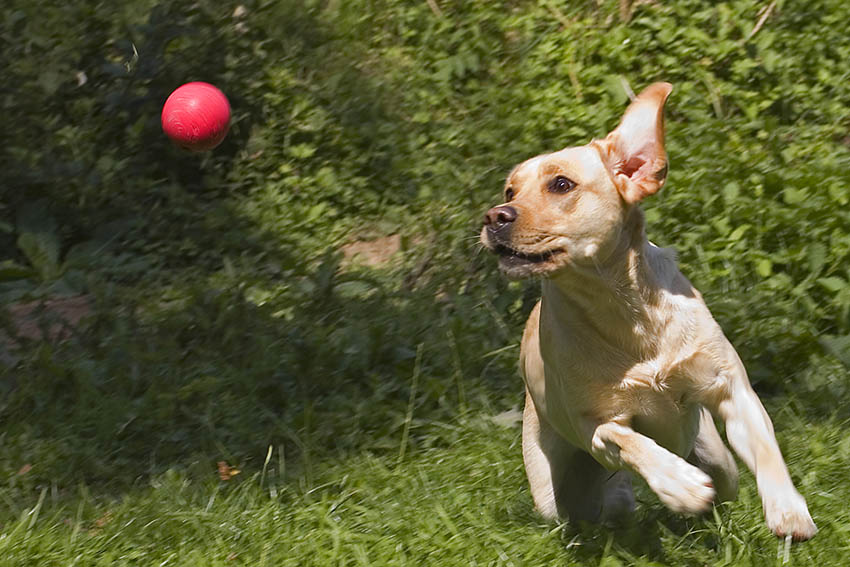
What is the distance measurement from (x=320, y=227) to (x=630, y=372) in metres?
4.54

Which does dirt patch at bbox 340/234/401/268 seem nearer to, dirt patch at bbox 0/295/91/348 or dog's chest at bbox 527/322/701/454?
dirt patch at bbox 0/295/91/348

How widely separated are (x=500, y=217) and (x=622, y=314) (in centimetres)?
54

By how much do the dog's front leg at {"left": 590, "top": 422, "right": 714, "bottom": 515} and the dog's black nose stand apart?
0.75 m

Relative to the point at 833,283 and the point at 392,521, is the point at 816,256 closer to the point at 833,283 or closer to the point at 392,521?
the point at 833,283

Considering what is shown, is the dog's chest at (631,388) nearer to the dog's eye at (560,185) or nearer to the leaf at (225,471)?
the dog's eye at (560,185)

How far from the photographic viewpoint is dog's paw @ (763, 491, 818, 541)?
3799 millimetres

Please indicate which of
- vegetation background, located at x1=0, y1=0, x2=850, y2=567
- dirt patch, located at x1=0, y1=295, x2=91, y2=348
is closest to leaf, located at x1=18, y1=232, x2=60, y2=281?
vegetation background, located at x1=0, y1=0, x2=850, y2=567

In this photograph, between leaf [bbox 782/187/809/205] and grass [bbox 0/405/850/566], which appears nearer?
grass [bbox 0/405/850/566]

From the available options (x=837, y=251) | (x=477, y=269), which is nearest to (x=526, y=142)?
(x=477, y=269)

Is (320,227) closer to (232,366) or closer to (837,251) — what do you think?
(232,366)

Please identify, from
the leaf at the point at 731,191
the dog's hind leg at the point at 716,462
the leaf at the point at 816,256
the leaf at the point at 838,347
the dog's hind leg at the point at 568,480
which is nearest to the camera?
the dog's hind leg at the point at 716,462

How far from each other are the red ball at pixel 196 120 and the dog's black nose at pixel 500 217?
7.86 feet

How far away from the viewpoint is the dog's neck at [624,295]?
4246 millimetres

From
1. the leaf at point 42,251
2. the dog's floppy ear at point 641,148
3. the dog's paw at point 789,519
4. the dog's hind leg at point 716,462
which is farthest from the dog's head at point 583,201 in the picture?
the leaf at point 42,251
